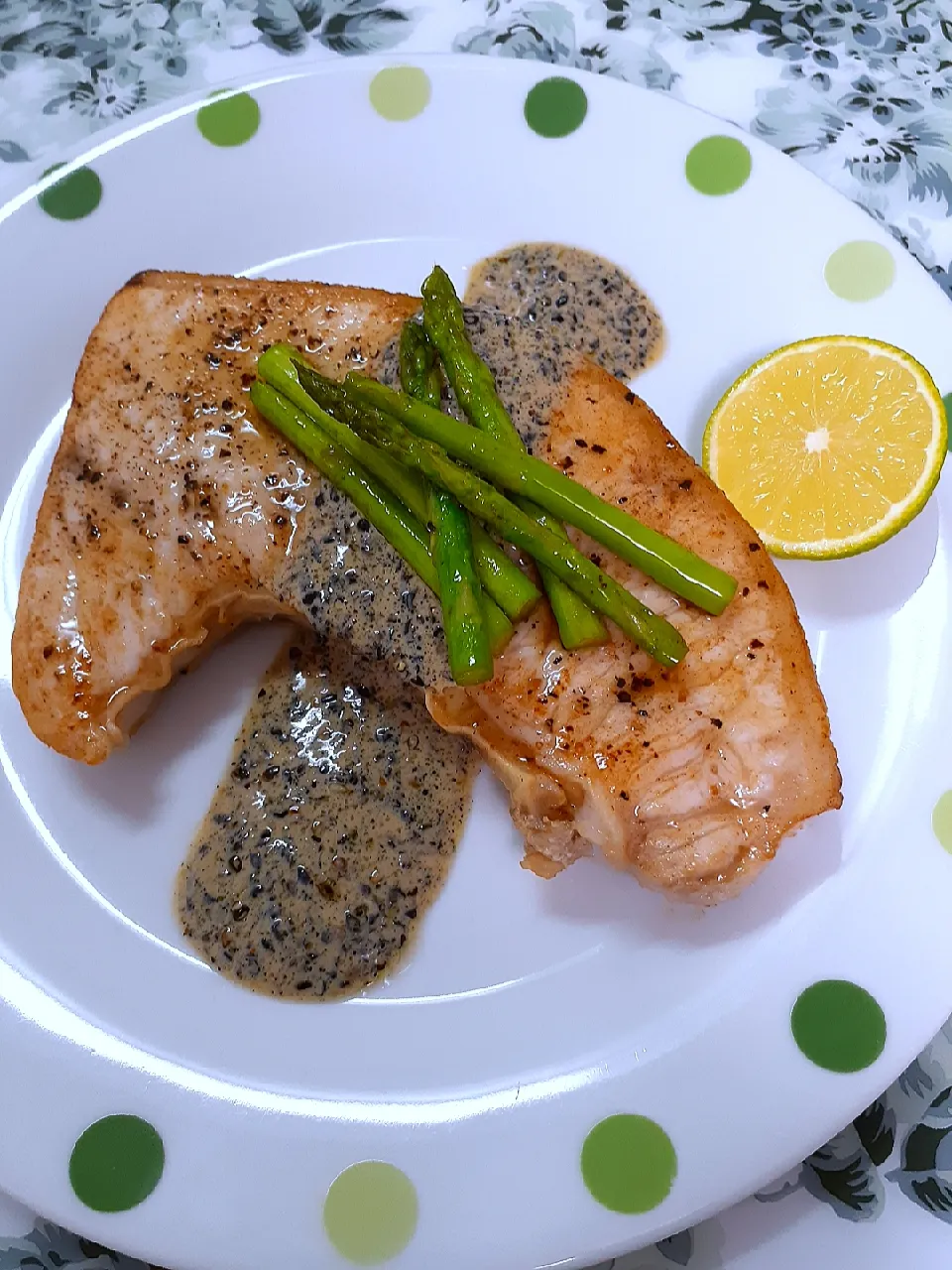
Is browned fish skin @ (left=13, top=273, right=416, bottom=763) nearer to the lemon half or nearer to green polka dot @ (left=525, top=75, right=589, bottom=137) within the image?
green polka dot @ (left=525, top=75, right=589, bottom=137)

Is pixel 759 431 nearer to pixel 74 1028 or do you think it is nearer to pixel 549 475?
pixel 549 475

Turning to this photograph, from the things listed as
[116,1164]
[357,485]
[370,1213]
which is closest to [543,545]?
[357,485]

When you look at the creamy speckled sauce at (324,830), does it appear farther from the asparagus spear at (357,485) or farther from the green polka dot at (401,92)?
the green polka dot at (401,92)

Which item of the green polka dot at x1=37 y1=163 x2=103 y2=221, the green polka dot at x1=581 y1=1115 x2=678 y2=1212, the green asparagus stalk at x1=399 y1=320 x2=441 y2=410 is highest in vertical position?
the green polka dot at x1=37 y1=163 x2=103 y2=221

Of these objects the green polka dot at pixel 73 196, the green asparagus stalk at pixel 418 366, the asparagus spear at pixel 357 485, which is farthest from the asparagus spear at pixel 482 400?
the green polka dot at pixel 73 196

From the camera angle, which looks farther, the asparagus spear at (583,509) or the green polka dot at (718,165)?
the green polka dot at (718,165)

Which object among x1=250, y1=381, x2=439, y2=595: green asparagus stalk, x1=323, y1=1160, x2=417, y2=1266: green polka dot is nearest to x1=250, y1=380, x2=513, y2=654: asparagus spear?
x1=250, y1=381, x2=439, y2=595: green asparagus stalk
